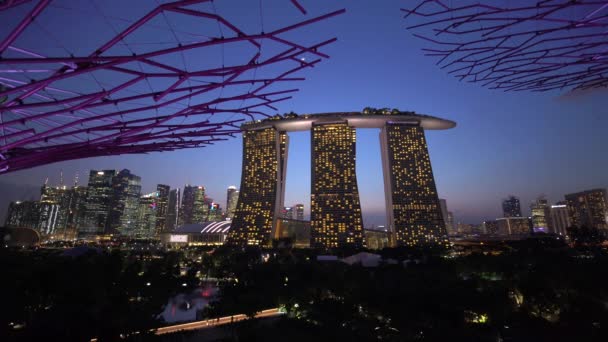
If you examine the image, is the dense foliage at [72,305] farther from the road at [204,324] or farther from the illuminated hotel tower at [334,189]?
the illuminated hotel tower at [334,189]

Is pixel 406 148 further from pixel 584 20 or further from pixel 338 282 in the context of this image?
pixel 584 20

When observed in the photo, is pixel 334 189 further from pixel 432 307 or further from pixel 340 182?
pixel 432 307

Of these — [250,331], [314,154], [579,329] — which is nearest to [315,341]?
[250,331]

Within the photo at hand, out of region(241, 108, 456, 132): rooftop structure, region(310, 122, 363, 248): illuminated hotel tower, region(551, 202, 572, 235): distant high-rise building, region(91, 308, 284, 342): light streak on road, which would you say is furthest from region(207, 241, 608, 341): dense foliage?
region(551, 202, 572, 235): distant high-rise building

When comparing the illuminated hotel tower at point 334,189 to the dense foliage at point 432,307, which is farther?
the illuminated hotel tower at point 334,189

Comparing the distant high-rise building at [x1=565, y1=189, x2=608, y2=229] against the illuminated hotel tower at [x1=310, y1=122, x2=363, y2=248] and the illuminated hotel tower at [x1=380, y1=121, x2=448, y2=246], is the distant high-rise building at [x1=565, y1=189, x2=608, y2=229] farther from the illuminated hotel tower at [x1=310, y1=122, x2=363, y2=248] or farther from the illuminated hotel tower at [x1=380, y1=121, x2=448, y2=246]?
the illuminated hotel tower at [x1=310, y1=122, x2=363, y2=248]

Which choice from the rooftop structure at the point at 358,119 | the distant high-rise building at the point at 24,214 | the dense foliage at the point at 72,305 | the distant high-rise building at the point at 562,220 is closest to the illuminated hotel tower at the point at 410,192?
the rooftop structure at the point at 358,119

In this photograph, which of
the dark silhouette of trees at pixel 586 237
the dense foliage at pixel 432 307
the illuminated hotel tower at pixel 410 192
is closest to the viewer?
the dense foliage at pixel 432 307

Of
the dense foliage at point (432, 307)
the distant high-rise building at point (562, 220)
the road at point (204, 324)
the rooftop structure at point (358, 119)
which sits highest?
the rooftop structure at point (358, 119)
